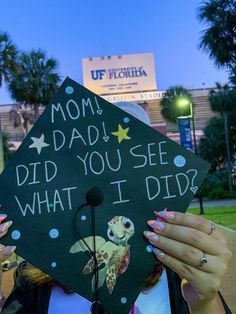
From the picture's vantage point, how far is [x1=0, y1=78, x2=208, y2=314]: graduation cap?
1478 mm

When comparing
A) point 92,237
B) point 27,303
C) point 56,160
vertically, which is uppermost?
point 56,160

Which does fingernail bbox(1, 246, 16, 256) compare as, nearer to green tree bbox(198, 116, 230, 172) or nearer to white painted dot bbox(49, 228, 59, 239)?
white painted dot bbox(49, 228, 59, 239)

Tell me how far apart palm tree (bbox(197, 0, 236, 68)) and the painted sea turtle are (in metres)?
22.3

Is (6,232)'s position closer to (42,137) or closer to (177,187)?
(42,137)

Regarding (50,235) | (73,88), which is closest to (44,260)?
(50,235)

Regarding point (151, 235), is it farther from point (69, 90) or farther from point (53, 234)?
point (69, 90)

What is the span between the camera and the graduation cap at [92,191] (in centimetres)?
148

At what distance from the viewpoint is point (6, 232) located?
1442mm

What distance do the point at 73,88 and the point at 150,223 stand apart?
0.49 meters

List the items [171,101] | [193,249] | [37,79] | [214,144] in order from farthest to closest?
[171,101], [214,144], [37,79], [193,249]

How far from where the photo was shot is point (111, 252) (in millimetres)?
1482

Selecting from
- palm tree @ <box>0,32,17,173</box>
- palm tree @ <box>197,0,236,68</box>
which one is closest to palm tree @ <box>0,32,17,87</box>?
palm tree @ <box>0,32,17,173</box>

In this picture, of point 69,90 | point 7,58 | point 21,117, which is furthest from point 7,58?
point 21,117

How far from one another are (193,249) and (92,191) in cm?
35
